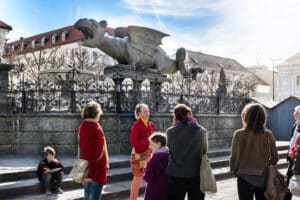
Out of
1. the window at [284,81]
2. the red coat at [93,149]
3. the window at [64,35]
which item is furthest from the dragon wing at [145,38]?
the window at [284,81]

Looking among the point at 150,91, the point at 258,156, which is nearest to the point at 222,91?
the point at 150,91

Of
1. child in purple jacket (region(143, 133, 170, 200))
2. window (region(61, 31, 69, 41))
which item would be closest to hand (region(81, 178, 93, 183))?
child in purple jacket (region(143, 133, 170, 200))

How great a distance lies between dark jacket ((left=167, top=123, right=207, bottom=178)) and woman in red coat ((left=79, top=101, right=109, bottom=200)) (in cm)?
89

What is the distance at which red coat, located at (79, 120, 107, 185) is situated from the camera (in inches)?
197

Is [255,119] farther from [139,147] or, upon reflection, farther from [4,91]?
[4,91]

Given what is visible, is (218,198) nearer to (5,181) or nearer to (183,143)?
(183,143)

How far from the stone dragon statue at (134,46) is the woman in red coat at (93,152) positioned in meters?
6.37

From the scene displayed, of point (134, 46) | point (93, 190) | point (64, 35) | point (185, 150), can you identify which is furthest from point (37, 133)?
point (64, 35)

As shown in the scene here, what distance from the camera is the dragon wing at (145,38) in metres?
12.6

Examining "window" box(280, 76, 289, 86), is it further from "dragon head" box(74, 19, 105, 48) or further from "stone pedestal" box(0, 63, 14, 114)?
"stone pedestal" box(0, 63, 14, 114)

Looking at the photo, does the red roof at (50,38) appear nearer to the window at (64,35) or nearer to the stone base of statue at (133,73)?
the window at (64,35)

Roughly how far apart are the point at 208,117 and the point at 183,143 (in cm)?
868

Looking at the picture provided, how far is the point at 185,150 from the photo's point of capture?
4.79 m

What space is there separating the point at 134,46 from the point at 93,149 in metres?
7.96
